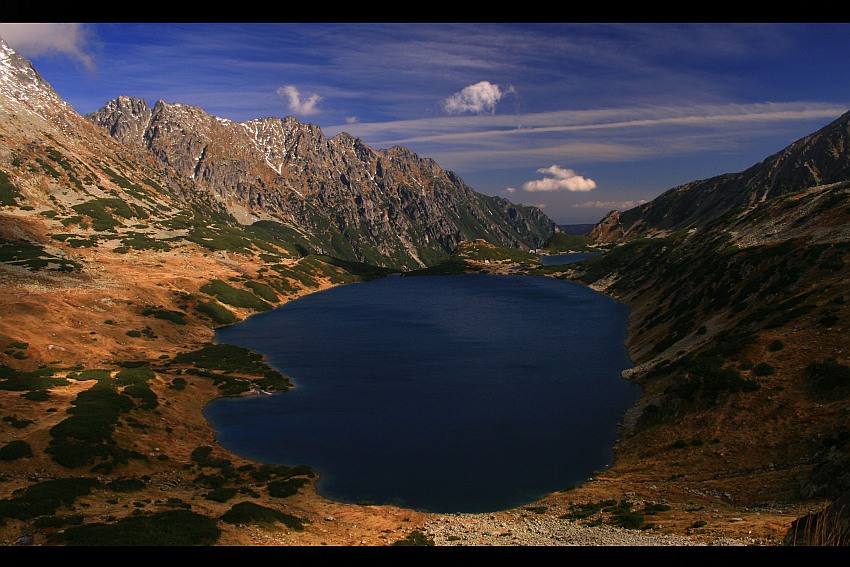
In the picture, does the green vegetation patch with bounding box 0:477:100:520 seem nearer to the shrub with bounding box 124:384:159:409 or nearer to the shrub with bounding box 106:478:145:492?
the shrub with bounding box 106:478:145:492

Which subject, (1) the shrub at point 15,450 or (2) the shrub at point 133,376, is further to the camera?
(2) the shrub at point 133,376

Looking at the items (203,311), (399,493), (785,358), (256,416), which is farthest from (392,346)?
(785,358)

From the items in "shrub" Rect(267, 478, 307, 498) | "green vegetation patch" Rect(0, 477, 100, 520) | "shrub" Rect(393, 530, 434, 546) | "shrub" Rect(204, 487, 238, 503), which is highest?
"green vegetation patch" Rect(0, 477, 100, 520)

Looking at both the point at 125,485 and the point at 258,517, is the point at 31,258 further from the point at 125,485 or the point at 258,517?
the point at 258,517

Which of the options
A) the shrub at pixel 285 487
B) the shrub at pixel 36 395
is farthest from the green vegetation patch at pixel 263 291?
the shrub at pixel 285 487

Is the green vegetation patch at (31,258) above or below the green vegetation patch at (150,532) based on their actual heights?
above

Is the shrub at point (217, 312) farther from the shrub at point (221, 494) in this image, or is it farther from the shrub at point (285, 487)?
the shrub at point (221, 494)

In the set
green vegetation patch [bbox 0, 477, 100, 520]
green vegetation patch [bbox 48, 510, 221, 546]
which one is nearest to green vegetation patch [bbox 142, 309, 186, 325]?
green vegetation patch [bbox 0, 477, 100, 520]
